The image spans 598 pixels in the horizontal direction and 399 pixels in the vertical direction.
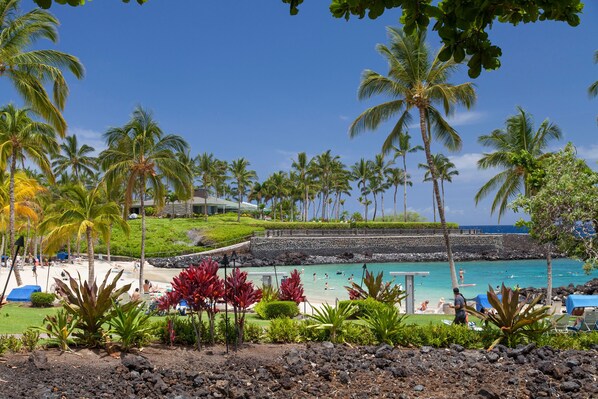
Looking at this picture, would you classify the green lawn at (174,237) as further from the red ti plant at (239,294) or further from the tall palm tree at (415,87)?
the red ti plant at (239,294)

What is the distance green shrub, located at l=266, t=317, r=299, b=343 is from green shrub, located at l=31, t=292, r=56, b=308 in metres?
9.79

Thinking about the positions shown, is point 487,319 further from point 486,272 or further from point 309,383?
point 486,272

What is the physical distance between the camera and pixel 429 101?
19.2 meters

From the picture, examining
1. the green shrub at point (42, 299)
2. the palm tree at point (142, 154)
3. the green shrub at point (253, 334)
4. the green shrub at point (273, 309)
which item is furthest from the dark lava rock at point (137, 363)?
the palm tree at point (142, 154)

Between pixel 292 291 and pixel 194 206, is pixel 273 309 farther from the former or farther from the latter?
pixel 194 206

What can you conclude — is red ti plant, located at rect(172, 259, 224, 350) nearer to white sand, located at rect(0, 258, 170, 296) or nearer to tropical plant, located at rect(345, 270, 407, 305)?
tropical plant, located at rect(345, 270, 407, 305)

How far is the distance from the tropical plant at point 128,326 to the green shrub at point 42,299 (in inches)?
350

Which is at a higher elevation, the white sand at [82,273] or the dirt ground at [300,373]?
the dirt ground at [300,373]

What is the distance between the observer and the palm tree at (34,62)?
15.7m

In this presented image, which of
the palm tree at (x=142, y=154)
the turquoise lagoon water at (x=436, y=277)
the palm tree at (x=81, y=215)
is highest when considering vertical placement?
the palm tree at (x=142, y=154)

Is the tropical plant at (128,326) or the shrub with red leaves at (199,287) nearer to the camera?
the tropical plant at (128,326)

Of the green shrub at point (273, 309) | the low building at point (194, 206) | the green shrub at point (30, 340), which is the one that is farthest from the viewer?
the low building at point (194, 206)

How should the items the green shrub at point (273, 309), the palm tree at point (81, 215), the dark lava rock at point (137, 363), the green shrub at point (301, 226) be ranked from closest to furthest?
the dark lava rock at point (137, 363), the green shrub at point (273, 309), the palm tree at point (81, 215), the green shrub at point (301, 226)

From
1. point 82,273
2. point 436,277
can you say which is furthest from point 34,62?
point 436,277
